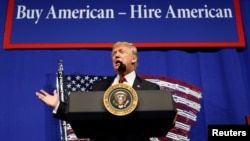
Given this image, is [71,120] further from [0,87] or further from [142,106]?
[0,87]

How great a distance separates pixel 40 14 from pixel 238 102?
4.92ft

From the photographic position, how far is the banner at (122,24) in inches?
114

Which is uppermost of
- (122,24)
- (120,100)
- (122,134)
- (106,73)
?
(122,24)

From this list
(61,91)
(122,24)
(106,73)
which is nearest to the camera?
(61,91)

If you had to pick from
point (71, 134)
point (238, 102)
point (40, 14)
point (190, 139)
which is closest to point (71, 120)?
point (71, 134)

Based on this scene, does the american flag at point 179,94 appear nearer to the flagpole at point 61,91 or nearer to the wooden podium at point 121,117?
the flagpole at point 61,91

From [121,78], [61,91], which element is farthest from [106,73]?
[121,78]

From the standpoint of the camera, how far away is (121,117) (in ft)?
4.33

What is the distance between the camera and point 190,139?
2.62 metres

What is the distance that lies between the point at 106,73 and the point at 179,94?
501 mm

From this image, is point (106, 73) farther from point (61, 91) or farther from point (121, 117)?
point (121, 117)

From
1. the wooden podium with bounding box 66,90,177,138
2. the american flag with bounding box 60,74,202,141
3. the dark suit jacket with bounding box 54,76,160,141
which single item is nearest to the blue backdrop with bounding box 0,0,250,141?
the american flag with bounding box 60,74,202,141

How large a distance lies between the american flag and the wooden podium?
126cm

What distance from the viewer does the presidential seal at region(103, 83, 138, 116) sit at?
4.29ft
